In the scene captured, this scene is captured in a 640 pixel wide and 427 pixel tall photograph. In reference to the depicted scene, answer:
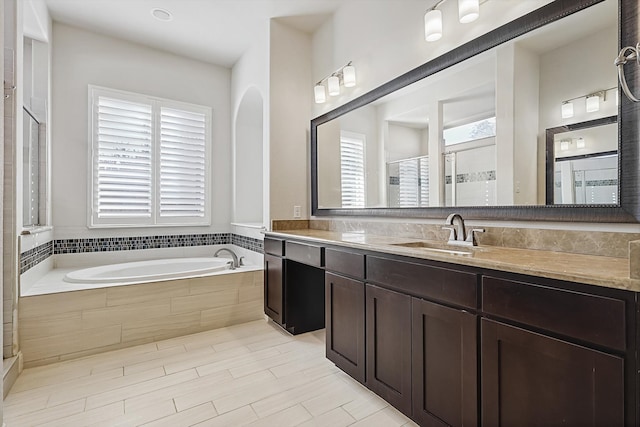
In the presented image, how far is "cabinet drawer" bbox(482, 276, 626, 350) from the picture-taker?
90 centimetres

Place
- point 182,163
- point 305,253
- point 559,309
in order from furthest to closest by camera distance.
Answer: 1. point 182,163
2. point 305,253
3. point 559,309

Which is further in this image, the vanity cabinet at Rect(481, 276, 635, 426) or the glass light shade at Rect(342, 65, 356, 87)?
the glass light shade at Rect(342, 65, 356, 87)

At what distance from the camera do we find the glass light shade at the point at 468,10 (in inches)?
66.7

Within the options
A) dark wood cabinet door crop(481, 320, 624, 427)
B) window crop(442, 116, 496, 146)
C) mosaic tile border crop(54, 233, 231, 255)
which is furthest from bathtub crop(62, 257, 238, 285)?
dark wood cabinet door crop(481, 320, 624, 427)

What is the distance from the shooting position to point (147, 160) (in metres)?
3.65

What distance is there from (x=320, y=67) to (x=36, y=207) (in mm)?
3017

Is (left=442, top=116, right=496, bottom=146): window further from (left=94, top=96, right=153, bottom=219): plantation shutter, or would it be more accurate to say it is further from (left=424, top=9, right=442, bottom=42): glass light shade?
(left=94, top=96, right=153, bottom=219): plantation shutter

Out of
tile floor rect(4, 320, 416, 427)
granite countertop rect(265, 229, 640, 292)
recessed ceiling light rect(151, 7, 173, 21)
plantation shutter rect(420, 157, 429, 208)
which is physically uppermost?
recessed ceiling light rect(151, 7, 173, 21)

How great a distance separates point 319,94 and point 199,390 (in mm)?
2597

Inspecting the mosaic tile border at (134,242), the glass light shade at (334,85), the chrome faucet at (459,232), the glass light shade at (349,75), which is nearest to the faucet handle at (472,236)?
the chrome faucet at (459,232)

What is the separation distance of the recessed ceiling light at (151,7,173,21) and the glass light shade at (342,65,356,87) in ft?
6.02

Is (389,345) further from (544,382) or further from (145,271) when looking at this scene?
(145,271)

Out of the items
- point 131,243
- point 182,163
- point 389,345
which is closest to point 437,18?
point 389,345

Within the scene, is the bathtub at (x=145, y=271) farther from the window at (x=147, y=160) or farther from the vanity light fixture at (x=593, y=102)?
the vanity light fixture at (x=593, y=102)
